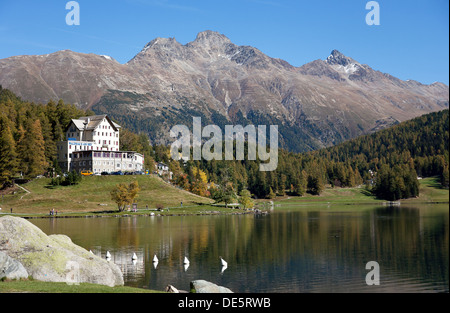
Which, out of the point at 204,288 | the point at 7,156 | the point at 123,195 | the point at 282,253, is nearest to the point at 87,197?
the point at 123,195

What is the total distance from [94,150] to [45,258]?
398 ft

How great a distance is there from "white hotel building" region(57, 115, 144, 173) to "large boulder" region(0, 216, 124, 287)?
11783 centimetres

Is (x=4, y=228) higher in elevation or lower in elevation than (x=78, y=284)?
higher

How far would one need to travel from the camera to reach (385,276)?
1818 inches

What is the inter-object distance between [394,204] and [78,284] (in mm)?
159612

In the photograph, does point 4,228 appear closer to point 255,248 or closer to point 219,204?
point 255,248

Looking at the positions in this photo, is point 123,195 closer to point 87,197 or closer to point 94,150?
point 87,197

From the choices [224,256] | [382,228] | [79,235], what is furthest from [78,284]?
[382,228]

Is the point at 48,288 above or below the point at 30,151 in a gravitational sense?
below

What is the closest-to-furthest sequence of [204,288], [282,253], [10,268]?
[204,288] < [10,268] < [282,253]

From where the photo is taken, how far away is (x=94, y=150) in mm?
153625

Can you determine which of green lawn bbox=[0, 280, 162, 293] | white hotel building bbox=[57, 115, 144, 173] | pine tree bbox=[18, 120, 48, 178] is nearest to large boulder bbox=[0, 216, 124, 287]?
green lawn bbox=[0, 280, 162, 293]

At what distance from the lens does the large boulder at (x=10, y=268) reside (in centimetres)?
3302

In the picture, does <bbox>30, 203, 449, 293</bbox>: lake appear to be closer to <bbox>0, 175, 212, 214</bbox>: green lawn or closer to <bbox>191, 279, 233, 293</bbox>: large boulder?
<bbox>191, 279, 233, 293</bbox>: large boulder
